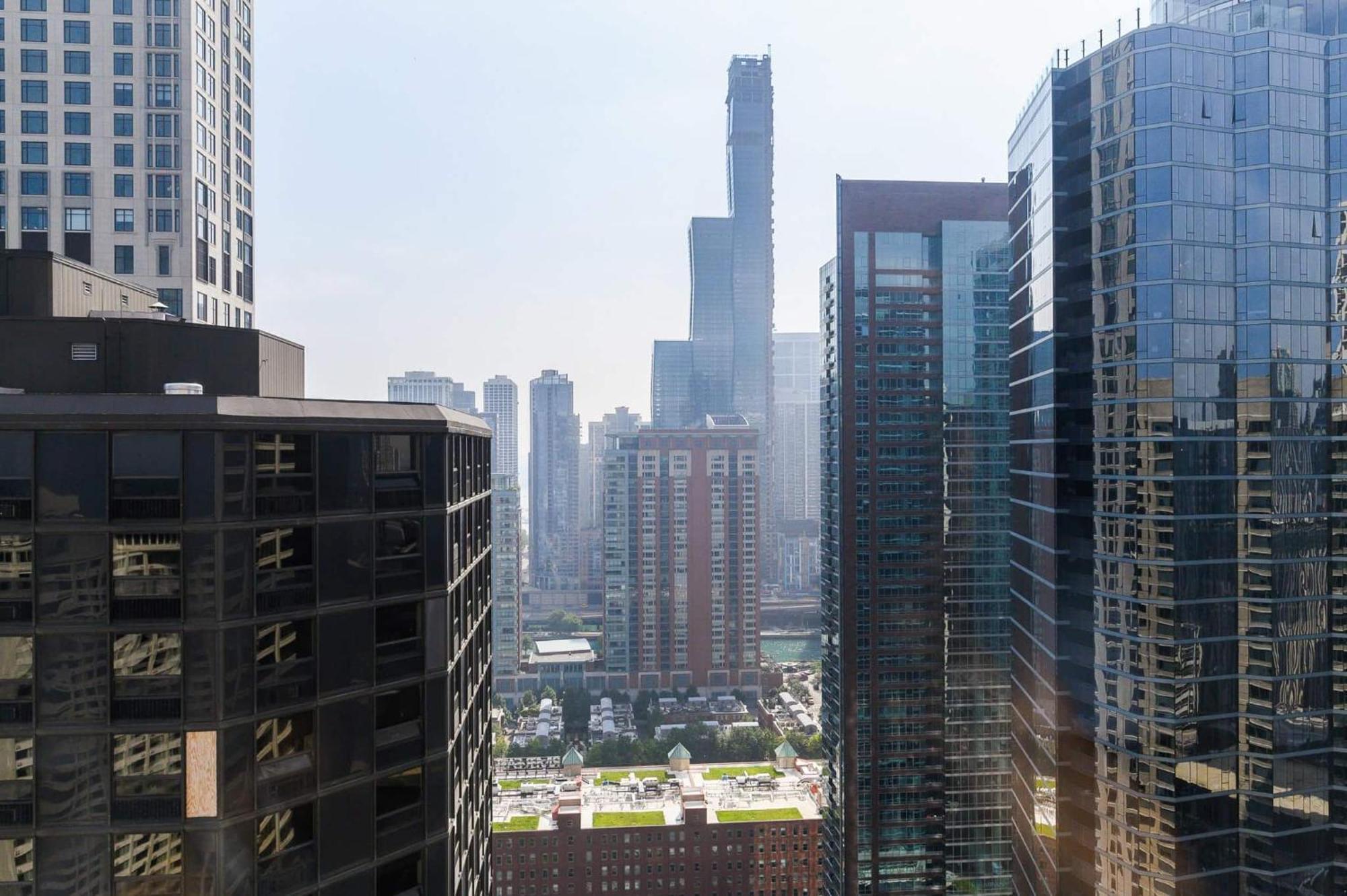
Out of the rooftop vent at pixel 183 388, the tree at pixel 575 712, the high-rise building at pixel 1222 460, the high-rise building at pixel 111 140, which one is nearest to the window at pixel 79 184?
the high-rise building at pixel 111 140

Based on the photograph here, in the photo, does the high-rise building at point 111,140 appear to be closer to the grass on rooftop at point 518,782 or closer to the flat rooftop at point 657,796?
the flat rooftop at point 657,796

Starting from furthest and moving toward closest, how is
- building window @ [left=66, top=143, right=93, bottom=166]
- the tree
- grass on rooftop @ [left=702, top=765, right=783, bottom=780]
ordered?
the tree
grass on rooftop @ [left=702, top=765, right=783, bottom=780]
building window @ [left=66, top=143, right=93, bottom=166]

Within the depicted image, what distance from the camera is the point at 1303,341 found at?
37.5 metres

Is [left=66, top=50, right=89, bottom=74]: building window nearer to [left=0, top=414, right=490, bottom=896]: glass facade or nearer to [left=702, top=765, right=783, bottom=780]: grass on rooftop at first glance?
[left=0, top=414, right=490, bottom=896]: glass facade

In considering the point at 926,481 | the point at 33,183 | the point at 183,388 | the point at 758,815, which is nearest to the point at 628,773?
the point at 758,815

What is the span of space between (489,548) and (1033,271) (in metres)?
33.7

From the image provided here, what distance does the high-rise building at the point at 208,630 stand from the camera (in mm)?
13836

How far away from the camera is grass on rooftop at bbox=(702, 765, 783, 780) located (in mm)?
98438

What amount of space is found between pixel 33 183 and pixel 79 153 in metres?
2.94

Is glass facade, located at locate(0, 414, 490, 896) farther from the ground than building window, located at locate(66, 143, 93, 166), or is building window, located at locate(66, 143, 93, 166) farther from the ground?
building window, located at locate(66, 143, 93, 166)

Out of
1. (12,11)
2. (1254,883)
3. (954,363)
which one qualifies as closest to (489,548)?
(1254,883)

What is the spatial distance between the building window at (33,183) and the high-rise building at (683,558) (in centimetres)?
10527

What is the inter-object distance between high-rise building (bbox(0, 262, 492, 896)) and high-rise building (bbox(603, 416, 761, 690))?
12984cm

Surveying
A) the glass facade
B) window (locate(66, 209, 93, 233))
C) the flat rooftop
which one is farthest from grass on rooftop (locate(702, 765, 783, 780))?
the glass facade
